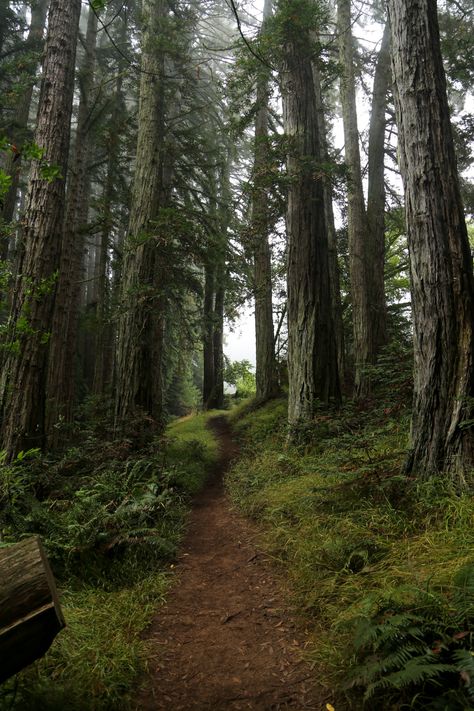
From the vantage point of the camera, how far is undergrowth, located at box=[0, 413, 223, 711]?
232cm

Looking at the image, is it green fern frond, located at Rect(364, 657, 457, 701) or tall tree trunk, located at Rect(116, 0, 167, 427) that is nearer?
green fern frond, located at Rect(364, 657, 457, 701)

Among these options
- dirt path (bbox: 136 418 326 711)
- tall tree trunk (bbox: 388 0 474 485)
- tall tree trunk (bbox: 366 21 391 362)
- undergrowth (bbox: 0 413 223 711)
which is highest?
tall tree trunk (bbox: 366 21 391 362)

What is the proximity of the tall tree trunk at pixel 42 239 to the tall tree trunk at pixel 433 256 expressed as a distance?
13.5ft

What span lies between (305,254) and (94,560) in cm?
590

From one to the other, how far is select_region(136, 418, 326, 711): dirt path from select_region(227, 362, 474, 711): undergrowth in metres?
0.20

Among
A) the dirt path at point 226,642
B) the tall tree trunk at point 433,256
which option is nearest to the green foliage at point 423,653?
the dirt path at point 226,642

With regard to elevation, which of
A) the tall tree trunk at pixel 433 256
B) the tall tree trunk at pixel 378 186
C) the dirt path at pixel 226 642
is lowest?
the dirt path at pixel 226 642

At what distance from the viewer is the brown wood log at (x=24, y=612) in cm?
178

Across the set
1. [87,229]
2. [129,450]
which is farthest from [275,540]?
[87,229]

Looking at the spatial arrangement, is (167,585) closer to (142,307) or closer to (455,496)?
(455,496)

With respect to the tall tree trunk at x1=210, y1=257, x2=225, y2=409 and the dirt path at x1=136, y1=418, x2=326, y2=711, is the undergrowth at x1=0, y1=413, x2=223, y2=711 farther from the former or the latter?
the tall tree trunk at x1=210, y1=257, x2=225, y2=409

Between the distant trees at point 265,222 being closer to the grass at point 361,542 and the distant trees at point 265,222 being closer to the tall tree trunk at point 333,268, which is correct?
the tall tree trunk at point 333,268

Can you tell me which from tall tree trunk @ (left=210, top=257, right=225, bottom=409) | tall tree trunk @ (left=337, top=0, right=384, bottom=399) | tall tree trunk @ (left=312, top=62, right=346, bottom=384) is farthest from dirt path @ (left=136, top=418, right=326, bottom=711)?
tall tree trunk @ (left=210, top=257, right=225, bottom=409)

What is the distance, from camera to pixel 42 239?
18.2ft
